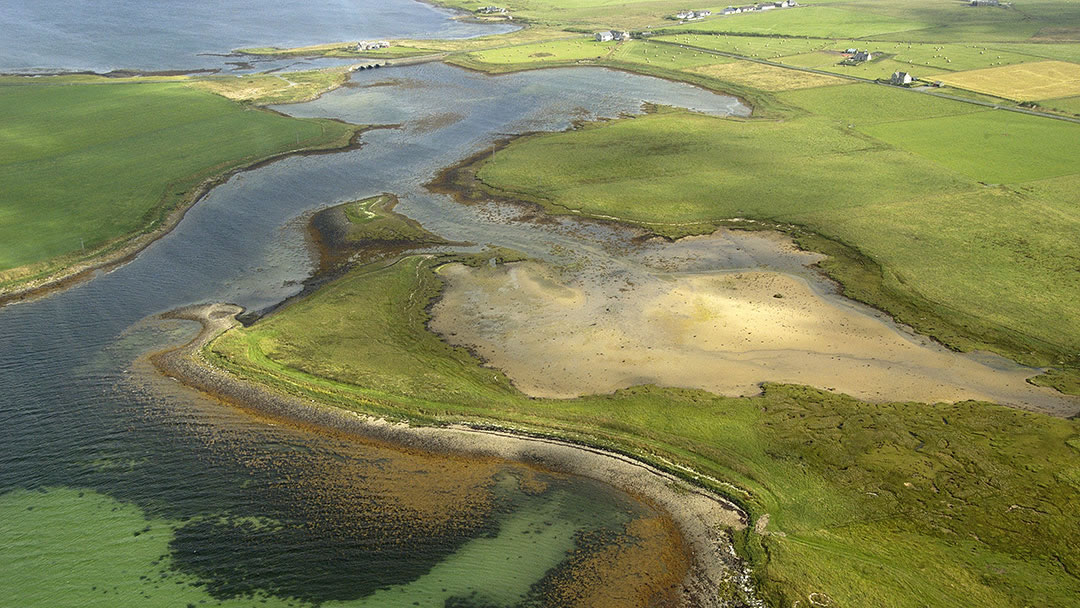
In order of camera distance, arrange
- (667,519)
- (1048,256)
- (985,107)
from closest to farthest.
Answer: (667,519) → (1048,256) → (985,107)

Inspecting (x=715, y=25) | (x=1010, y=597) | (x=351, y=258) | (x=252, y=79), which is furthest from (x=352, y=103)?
(x=715, y=25)

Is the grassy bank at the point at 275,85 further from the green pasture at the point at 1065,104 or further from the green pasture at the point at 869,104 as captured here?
the green pasture at the point at 1065,104

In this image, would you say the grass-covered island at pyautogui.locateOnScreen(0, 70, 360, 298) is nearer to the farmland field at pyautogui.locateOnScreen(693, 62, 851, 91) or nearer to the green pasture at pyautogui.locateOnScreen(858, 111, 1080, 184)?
the farmland field at pyautogui.locateOnScreen(693, 62, 851, 91)

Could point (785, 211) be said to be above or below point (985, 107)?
below

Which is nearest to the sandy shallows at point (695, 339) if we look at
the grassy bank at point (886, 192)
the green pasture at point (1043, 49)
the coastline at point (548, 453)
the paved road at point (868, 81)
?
the grassy bank at point (886, 192)

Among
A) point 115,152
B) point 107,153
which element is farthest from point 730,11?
point 107,153

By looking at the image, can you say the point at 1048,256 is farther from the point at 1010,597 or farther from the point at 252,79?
the point at 252,79
